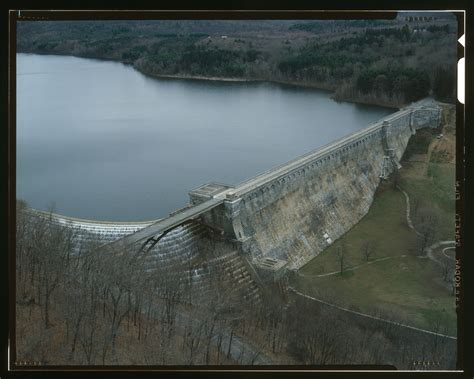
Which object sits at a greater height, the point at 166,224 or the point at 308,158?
the point at 308,158

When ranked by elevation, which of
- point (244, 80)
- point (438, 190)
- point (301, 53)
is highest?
point (301, 53)

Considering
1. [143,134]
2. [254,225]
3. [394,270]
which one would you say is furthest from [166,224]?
[394,270]

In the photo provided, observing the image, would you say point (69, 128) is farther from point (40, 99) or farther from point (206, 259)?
point (206, 259)

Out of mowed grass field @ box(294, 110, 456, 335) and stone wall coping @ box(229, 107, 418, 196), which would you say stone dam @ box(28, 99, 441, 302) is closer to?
stone wall coping @ box(229, 107, 418, 196)

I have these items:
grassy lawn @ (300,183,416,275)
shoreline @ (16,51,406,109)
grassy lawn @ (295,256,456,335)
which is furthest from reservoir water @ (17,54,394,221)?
grassy lawn @ (295,256,456,335)

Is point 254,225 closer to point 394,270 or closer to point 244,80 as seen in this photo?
point 394,270
